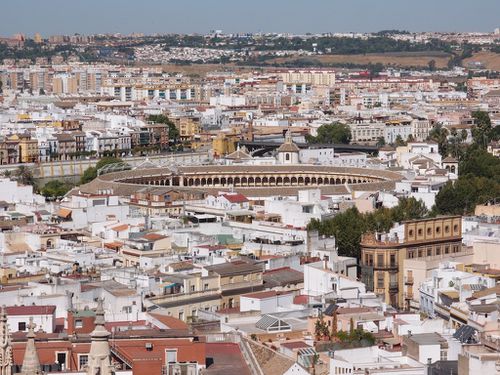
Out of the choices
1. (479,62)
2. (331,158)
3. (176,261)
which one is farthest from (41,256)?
(479,62)

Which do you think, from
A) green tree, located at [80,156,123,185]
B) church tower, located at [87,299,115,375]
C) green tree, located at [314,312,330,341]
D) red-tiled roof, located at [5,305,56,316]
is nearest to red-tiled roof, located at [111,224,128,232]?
red-tiled roof, located at [5,305,56,316]

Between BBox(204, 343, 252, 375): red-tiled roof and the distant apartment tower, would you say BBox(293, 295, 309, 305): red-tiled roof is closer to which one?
BBox(204, 343, 252, 375): red-tiled roof

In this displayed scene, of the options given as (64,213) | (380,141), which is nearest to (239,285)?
(64,213)

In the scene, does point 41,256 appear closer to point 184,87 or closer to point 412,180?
point 412,180

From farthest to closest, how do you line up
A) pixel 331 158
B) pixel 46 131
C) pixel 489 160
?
pixel 46 131
pixel 331 158
pixel 489 160

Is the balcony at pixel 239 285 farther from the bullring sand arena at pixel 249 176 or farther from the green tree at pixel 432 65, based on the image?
the green tree at pixel 432 65
